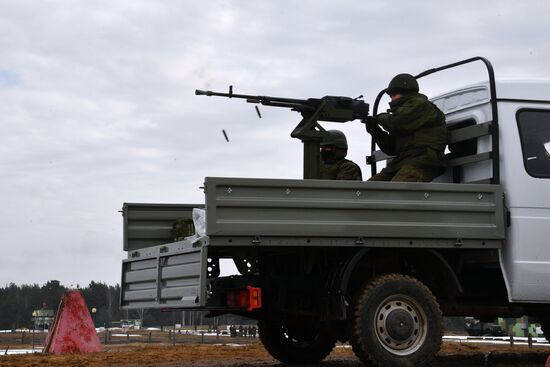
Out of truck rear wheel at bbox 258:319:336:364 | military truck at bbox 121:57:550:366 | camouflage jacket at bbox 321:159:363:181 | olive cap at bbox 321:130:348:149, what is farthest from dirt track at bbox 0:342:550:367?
olive cap at bbox 321:130:348:149

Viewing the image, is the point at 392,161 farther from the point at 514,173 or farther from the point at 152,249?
the point at 152,249

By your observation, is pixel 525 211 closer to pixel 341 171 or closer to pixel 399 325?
pixel 399 325

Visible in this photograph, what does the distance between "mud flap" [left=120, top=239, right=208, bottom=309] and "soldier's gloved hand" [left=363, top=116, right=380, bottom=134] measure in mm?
2714

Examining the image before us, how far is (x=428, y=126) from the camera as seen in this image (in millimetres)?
9047

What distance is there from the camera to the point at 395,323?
787 centimetres

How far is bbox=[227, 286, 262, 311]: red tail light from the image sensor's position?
7641 millimetres

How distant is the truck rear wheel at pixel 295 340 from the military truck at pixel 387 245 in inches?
17.6

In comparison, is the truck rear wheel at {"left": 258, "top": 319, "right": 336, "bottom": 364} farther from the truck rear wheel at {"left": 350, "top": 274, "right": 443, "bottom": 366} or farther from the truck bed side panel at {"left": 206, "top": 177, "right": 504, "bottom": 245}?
the truck bed side panel at {"left": 206, "top": 177, "right": 504, "bottom": 245}

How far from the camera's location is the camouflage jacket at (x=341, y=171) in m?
10.0

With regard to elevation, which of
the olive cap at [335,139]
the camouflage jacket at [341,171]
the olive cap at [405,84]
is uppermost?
the olive cap at [405,84]

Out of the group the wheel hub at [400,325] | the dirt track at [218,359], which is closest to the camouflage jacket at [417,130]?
the wheel hub at [400,325]

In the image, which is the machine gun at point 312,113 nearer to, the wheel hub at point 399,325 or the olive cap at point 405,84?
the olive cap at point 405,84

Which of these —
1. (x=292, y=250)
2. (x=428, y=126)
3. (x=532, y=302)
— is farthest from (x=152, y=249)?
(x=532, y=302)

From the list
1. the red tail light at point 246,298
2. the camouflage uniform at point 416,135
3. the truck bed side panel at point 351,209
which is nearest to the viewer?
the truck bed side panel at point 351,209
